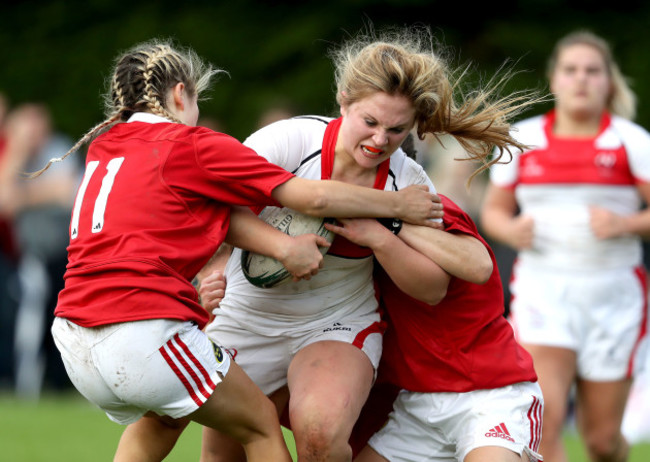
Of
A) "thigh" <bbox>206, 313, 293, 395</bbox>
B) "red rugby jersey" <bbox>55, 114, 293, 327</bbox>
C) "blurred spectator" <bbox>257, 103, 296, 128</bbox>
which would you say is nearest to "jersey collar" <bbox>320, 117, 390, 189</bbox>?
"red rugby jersey" <bbox>55, 114, 293, 327</bbox>

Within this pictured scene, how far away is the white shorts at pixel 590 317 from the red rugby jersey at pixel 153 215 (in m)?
2.31

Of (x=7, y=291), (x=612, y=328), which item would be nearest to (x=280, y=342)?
(x=612, y=328)

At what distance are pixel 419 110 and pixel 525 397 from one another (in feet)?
3.86

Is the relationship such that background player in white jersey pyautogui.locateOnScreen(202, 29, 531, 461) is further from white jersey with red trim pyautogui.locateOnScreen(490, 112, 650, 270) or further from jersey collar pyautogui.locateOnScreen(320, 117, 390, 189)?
white jersey with red trim pyautogui.locateOnScreen(490, 112, 650, 270)

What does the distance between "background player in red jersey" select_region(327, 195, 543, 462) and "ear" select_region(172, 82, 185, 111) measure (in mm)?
740

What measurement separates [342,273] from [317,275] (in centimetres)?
10

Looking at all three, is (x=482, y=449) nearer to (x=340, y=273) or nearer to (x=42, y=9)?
(x=340, y=273)

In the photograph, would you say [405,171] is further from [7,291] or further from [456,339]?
[7,291]

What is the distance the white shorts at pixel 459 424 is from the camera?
405cm

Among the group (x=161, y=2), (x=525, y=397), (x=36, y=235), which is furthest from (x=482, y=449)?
(x=161, y=2)

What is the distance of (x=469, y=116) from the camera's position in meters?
4.11

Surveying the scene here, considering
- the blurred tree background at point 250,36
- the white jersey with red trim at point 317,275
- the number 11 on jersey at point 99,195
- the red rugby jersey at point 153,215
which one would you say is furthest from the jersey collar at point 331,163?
the blurred tree background at point 250,36

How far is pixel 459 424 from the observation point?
13.6 feet

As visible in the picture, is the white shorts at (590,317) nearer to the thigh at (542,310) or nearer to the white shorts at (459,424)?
the thigh at (542,310)
